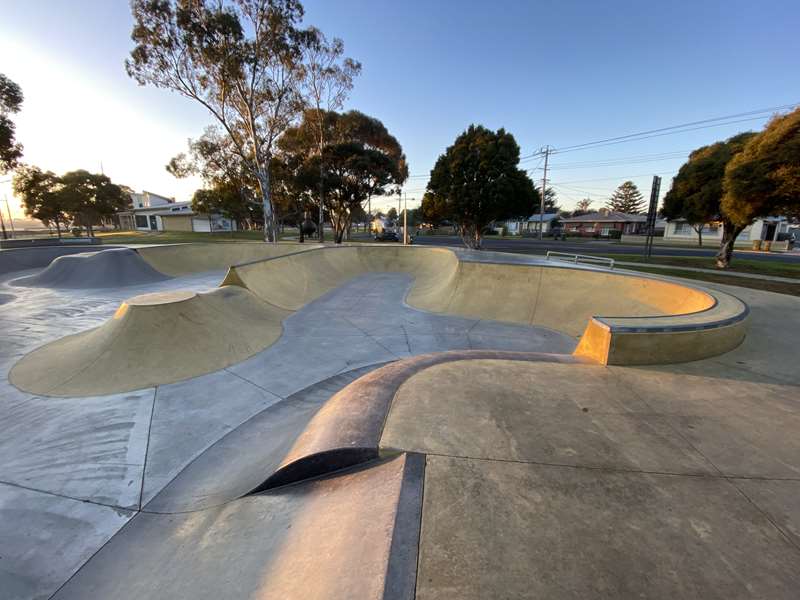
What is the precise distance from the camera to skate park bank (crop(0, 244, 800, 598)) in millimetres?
1758

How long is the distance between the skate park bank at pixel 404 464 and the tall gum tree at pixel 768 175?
25.4ft

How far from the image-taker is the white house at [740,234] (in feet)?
126

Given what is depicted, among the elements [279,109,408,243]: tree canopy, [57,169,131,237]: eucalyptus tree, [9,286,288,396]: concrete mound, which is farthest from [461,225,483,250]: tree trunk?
[57,169,131,237]: eucalyptus tree

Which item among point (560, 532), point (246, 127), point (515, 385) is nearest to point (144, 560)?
point (560, 532)

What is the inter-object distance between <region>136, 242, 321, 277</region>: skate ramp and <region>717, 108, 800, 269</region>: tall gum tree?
18067 millimetres

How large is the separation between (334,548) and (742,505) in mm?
2667

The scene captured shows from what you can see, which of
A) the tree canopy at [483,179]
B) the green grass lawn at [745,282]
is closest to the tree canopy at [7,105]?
the tree canopy at [483,179]

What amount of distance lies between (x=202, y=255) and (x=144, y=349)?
1536 cm

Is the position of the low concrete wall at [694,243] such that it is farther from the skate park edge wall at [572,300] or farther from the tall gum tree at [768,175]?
the skate park edge wall at [572,300]

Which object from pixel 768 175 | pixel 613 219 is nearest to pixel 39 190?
pixel 768 175

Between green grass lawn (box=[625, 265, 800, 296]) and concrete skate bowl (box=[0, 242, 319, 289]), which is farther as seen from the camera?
concrete skate bowl (box=[0, 242, 319, 289])

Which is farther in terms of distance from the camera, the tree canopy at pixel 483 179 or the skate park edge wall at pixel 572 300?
the tree canopy at pixel 483 179

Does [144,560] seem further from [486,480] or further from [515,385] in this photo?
[515,385]

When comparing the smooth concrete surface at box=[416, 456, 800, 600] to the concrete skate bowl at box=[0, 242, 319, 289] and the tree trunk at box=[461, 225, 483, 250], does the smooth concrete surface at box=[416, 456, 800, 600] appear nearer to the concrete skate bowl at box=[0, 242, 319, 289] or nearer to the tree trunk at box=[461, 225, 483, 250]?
the concrete skate bowl at box=[0, 242, 319, 289]
